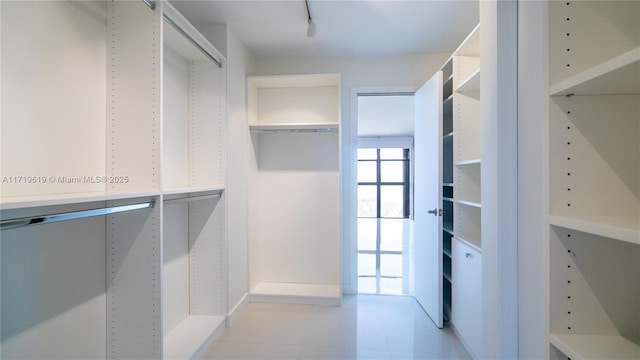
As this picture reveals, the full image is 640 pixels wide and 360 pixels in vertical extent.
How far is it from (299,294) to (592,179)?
2581 millimetres

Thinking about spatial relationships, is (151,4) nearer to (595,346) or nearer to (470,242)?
(595,346)

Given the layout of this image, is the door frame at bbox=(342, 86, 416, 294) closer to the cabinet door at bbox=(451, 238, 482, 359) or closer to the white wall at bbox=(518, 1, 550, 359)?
the cabinet door at bbox=(451, 238, 482, 359)

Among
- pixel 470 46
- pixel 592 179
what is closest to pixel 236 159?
→ pixel 470 46

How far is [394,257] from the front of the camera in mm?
4469

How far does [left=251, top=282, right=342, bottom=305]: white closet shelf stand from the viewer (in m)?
2.74

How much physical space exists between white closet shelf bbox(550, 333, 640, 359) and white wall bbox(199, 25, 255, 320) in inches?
86.8

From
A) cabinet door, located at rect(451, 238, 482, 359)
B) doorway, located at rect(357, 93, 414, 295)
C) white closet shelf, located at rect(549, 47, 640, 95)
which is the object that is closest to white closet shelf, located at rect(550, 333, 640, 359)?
white closet shelf, located at rect(549, 47, 640, 95)

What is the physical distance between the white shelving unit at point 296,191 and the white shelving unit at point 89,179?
102 cm

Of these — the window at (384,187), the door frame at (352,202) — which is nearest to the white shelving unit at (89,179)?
the door frame at (352,202)

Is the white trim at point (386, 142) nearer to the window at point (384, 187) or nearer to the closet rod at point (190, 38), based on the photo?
the window at point (384, 187)

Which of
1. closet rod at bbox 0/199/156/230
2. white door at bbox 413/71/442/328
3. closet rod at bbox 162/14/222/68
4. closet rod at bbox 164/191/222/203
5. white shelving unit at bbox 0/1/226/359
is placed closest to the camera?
closet rod at bbox 0/199/156/230

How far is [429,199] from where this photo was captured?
2.44 meters

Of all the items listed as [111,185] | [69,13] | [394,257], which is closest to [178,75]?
[69,13]

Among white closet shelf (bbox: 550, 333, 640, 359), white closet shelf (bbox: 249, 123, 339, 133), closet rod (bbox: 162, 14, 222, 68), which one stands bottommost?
white closet shelf (bbox: 550, 333, 640, 359)
